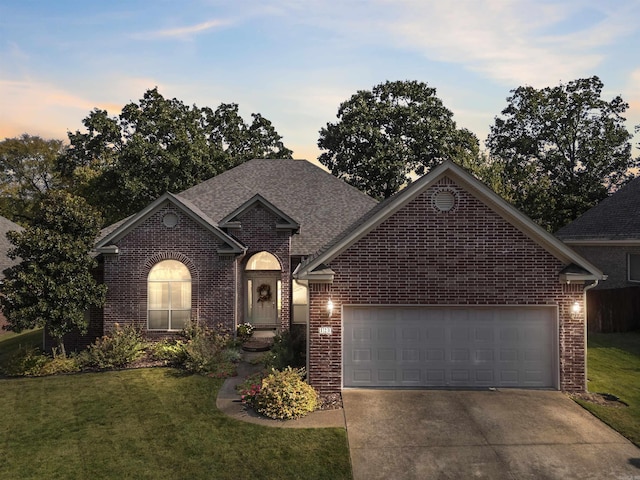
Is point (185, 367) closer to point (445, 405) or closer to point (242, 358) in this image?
point (242, 358)

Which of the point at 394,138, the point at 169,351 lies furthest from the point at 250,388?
the point at 394,138

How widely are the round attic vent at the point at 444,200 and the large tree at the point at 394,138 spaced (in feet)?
80.4

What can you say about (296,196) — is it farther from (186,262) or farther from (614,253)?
(614,253)

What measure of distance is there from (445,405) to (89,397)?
33.5ft

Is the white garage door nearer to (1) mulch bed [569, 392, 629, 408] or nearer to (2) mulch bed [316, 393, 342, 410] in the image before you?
(2) mulch bed [316, 393, 342, 410]

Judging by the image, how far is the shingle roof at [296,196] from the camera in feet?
72.8

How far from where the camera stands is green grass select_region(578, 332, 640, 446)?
10.4 metres

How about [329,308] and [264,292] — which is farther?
[264,292]

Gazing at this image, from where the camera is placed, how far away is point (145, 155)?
33.6 meters

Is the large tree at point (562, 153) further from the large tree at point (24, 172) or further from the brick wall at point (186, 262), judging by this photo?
the large tree at point (24, 172)

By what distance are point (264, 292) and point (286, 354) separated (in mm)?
7530

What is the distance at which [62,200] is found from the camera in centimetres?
1603

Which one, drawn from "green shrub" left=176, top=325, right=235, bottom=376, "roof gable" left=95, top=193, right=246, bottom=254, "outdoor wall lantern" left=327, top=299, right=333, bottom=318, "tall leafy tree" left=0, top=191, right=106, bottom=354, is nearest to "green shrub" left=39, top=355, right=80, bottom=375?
"tall leafy tree" left=0, top=191, right=106, bottom=354

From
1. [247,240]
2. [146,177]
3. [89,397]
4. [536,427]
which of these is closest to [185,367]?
[89,397]
